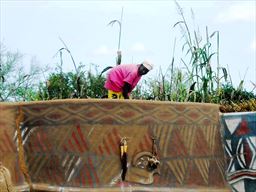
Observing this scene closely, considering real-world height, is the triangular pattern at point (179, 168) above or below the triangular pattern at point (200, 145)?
below

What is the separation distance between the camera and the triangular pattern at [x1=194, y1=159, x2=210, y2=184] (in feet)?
14.8

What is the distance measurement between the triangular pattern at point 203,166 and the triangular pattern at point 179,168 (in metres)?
0.11

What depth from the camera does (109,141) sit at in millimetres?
4301

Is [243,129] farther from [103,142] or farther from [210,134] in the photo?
[103,142]

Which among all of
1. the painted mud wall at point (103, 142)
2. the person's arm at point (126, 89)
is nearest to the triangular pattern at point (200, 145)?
the painted mud wall at point (103, 142)

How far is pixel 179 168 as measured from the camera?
443 cm

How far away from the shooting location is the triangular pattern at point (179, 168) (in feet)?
14.5

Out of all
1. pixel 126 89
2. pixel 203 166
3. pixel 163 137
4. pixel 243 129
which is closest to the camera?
pixel 163 137

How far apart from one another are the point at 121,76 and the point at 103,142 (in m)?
1.55

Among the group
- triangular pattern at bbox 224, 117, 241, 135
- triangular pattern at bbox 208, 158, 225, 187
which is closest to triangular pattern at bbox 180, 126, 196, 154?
triangular pattern at bbox 208, 158, 225, 187

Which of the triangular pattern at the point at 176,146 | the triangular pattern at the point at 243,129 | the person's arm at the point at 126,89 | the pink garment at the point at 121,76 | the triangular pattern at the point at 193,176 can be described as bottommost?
the triangular pattern at the point at 193,176

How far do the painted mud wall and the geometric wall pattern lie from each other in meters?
0.28

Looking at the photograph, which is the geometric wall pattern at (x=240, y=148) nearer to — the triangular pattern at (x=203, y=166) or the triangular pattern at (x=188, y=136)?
the triangular pattern at (x=203, y=166)

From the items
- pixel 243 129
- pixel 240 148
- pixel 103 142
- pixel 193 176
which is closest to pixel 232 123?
pixel 243 129
